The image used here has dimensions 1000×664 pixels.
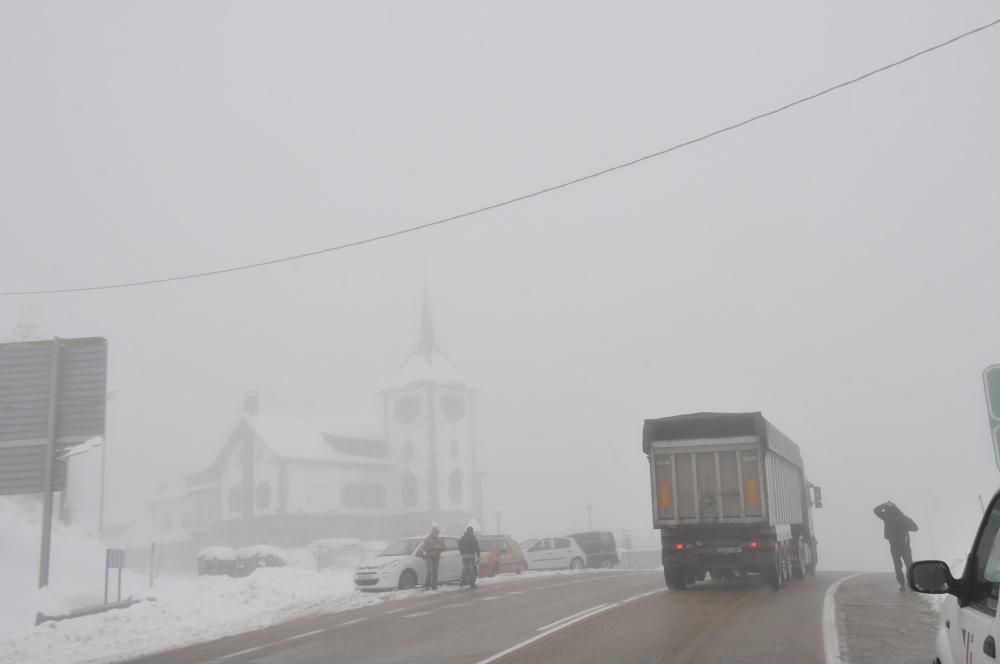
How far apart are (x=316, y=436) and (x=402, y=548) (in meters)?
55.4

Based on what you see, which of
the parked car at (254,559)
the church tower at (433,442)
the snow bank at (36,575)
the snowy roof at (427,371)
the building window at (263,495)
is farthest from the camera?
the snowy roof at (427,371)

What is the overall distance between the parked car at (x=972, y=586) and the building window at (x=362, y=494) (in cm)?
7358

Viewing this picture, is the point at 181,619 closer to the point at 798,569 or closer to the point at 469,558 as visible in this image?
the point at 469,558

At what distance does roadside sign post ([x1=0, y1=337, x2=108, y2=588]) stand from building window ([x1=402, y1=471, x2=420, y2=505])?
195 feet

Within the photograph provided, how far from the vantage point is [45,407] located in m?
21.2

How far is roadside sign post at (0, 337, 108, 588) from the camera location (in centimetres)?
2100

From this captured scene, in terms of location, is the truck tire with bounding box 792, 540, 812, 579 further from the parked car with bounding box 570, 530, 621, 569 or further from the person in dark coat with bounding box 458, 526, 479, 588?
the parked car with bounding box 570, 530, 621, 569

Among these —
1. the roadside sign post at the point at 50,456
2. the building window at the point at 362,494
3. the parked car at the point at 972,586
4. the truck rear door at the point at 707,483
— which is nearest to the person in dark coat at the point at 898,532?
the truck rear door at the point at 707,483

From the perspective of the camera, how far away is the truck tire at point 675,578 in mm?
18844

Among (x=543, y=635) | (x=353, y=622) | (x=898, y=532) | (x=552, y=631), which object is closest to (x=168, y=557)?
(x=353, y=622)

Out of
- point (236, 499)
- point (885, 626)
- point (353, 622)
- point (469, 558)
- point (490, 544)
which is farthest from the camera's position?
point (236, 499)

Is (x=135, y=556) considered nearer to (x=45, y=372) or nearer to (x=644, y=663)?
(x=45, y=372)

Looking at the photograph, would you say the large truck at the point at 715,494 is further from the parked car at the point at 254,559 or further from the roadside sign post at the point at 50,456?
the parked car at the point at 254,559

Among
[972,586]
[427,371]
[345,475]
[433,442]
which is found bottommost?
[972,586]
